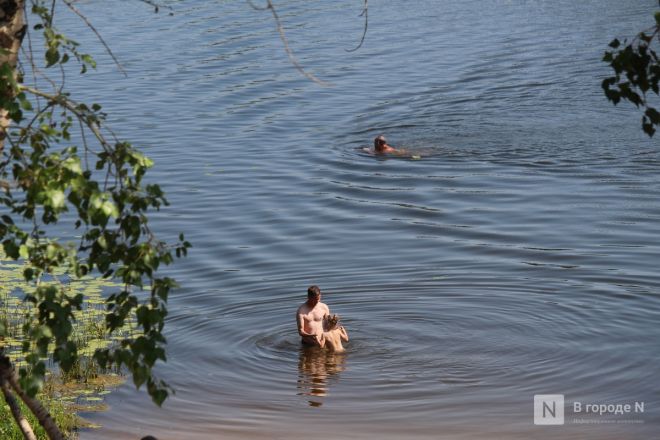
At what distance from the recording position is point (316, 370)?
1370cm

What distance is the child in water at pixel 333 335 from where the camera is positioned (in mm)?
13914

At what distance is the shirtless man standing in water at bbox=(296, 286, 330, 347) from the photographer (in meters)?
14.0

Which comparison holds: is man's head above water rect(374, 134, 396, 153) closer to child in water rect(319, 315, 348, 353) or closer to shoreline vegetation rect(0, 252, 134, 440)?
shoreline vegetation rect(0, 252, 134, 440)

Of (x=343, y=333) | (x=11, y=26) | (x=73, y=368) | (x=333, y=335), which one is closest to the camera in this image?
(x=11, y=26)

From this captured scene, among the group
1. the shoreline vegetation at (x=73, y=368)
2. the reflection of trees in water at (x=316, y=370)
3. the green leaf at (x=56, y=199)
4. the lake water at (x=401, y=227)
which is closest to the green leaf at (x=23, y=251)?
the green leaf at (x=56, y=199)

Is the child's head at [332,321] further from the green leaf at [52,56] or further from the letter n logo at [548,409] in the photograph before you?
the green leaf at [52,56]

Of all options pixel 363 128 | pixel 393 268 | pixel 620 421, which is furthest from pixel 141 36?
pixel 620 421

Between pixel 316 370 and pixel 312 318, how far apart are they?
0.68 meters

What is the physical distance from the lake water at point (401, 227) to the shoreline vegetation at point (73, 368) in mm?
351

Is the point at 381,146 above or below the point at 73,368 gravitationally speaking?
above

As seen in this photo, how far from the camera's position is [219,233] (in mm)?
18750

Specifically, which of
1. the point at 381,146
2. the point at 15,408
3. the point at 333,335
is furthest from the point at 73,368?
the point at 381,146

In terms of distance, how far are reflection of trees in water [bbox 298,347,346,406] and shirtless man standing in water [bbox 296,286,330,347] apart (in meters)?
0.15

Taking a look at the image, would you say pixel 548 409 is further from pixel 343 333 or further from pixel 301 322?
pixel 301 322
